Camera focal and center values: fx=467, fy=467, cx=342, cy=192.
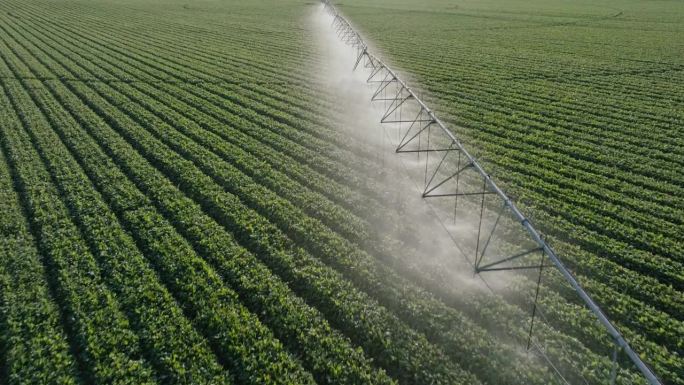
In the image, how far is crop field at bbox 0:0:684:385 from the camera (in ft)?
25.2

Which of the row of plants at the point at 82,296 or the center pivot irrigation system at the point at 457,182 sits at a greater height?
the center pivot irrigation system at the point at 457,182

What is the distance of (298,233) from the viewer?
437 inches

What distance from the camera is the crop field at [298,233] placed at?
7.67 m

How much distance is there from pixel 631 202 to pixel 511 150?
4.52 m

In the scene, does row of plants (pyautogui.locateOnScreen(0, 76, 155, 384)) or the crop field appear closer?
row of plants (pyautogui.locateOnScreen(0, 76, 155, 384))

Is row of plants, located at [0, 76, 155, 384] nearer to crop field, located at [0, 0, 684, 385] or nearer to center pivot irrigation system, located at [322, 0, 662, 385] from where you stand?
crop field, located at [0, 0, 684, 385]

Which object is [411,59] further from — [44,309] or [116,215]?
[44,309]

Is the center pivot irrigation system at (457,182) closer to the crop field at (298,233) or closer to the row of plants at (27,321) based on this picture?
the crop field at (298,233)

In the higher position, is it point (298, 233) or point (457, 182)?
point (457, 182)

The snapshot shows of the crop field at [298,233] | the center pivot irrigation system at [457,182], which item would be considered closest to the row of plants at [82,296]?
the crop field at [298,233]

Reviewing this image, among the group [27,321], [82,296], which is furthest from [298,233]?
[27,321]

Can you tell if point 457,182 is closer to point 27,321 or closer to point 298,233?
point 298,233

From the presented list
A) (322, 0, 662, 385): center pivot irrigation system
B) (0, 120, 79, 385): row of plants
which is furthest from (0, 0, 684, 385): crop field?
(322, 0, 662, 385): center pivot irrigation system

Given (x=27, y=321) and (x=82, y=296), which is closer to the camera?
(x=27, y=321)
